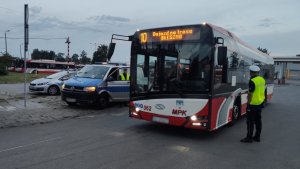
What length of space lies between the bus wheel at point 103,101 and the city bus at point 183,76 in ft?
14.3

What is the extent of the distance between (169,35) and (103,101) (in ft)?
19.5

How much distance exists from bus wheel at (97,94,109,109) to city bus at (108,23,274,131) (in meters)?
4.37

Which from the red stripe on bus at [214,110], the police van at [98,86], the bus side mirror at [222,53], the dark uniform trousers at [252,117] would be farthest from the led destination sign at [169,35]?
the police van at [98,86]

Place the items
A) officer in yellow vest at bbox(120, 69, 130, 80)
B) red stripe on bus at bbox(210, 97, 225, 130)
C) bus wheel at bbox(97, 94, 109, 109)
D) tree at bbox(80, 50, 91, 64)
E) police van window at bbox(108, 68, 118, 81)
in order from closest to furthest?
red stripe on bus at bbox(210, 97, 225, 130)
bus wheel at bbox(97, 94, 109, 109)
police van window at bbox(108, 68, 118, 81)
officer in yellow vest at bbox(120, 69, 130, 80)
tree at bbox(80, 50, 91, 64)

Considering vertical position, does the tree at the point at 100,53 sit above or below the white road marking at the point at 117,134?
above

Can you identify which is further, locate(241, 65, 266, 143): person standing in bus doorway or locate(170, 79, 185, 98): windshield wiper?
locate(241, 65, 266, 143): person standing in bus doorway

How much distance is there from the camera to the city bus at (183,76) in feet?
25.5

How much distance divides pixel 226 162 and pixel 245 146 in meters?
1.71

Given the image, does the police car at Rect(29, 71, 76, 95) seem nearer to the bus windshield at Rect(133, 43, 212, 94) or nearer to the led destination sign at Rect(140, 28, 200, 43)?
the bus windshield at Rect(133, 43, 212, 94)

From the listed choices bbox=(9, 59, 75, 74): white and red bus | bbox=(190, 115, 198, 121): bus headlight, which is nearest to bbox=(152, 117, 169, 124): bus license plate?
bbox=(190, 115, 198, 121): bus headlight

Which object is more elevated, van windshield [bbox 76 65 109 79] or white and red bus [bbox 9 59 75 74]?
white and red bus [bbox 9 59 75 74]

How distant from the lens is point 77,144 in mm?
7254

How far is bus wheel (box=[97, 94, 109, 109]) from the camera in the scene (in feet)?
43.0

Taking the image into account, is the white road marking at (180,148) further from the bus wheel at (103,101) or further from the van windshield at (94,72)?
the van windshield at (94,72)
